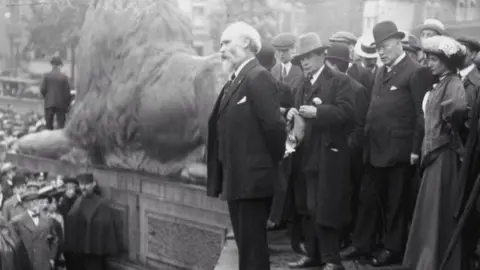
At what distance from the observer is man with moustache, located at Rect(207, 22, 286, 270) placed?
4781mm

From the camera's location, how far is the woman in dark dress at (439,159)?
16.4 ft

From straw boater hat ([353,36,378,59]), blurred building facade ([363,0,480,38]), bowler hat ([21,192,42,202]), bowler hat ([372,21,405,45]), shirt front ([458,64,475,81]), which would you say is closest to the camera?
shirt front ([458,64,475,81])

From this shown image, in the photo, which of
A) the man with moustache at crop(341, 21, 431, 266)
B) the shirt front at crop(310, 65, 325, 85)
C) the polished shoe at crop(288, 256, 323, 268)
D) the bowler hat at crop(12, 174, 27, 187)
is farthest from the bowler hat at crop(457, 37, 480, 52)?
the bowler hat at crop(12, 174, 27, 187)

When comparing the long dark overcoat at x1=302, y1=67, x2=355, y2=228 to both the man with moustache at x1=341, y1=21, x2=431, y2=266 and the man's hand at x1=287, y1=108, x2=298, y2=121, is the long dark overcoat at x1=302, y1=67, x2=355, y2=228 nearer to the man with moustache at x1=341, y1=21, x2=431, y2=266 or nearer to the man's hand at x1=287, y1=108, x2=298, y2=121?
the man's hand at x1=287, y1=108, x2=298, y2=121

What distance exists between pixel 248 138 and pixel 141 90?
552 centimetres

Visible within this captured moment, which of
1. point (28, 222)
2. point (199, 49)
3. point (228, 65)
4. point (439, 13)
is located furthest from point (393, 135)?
point (199, 49)

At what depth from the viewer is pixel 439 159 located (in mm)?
5082

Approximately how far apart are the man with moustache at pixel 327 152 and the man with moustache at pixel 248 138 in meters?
0.62

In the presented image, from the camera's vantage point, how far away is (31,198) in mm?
9945

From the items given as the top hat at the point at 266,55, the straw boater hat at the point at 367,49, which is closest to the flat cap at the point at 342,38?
the straw boater hat at the point at 367,49

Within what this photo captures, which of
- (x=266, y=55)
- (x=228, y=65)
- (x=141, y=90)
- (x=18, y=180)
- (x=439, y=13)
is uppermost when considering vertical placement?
(x=439, y=13)

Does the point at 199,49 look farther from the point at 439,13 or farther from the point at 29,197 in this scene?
the point at 439,13

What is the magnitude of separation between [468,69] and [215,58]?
4.69 metres

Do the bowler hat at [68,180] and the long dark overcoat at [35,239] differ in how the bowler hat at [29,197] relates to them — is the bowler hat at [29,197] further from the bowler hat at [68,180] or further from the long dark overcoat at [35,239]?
the bowler hat at [68,180]
